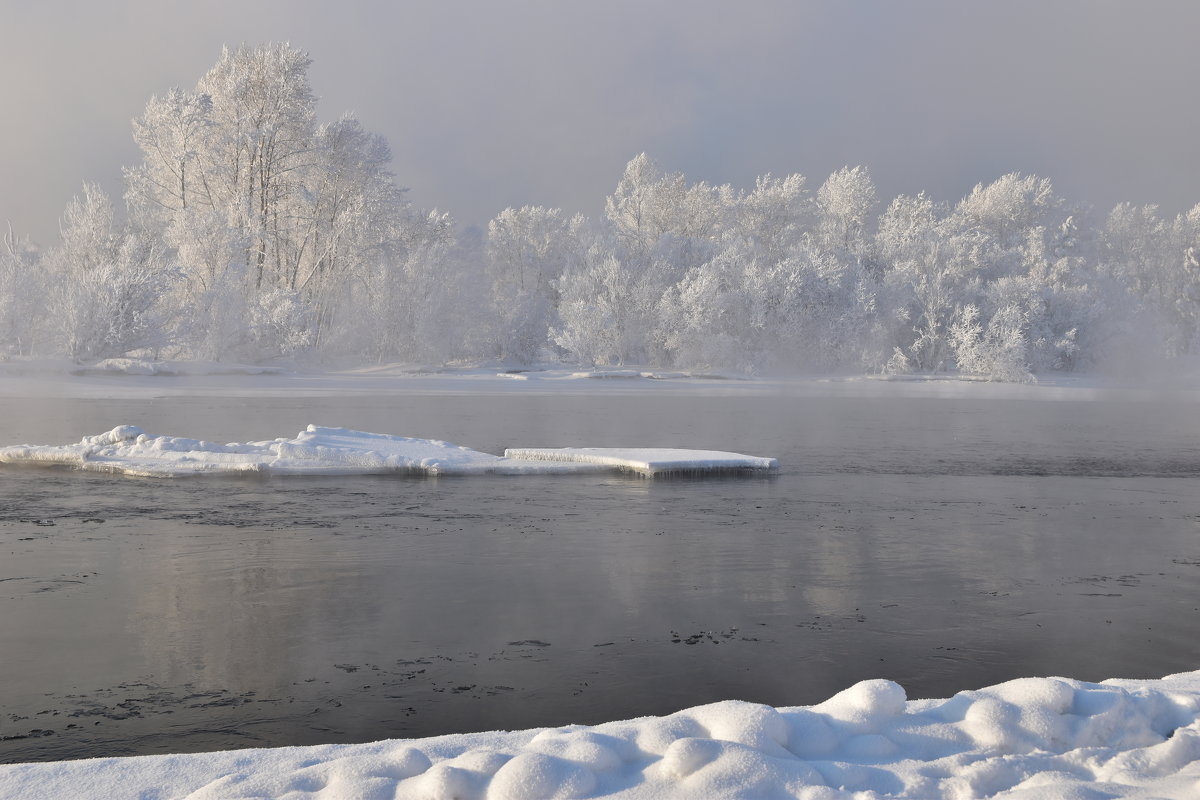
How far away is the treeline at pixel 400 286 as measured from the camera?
4788 cm

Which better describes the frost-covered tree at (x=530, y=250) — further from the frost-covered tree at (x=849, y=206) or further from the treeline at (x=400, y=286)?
the frost-covered tree at (x=849, y=206)

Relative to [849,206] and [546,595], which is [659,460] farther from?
[849,206]

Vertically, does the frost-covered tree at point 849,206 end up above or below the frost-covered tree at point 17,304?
above

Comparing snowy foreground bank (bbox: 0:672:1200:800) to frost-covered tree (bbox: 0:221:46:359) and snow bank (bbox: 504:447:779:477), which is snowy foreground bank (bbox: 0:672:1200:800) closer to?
snow bank (bbox: 504:447:779:477)

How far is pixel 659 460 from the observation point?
18219mm

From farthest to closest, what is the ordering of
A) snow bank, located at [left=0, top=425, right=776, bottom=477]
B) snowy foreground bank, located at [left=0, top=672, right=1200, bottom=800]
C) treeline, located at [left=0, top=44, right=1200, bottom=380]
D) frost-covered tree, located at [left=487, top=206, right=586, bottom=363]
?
1. frost-covered tree, located at [left=487, top=206, right=586, bottom=363]
2. treeline, located at [left=0, top=44, right=1200, bottom=380]
3. snow bank, located at [left=0, top=425, right=776, bottom=477]
4. snowy foreground bank, located at [left=0, top=672, right=1200, bottom=800]

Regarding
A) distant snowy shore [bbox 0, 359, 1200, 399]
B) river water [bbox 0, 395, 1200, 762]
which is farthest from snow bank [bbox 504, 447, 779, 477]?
distant snowy shore [bbox 0, 359, 1200, 399]

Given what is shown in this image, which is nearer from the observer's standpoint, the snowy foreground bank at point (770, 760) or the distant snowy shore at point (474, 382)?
the snowy foreground bank at point (770, 760)

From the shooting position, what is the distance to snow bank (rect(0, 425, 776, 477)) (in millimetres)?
17484

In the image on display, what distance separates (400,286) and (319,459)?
36.5 meters

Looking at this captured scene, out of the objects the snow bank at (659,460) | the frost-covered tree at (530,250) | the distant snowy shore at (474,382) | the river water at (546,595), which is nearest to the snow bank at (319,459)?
the snow bank at (659,460)

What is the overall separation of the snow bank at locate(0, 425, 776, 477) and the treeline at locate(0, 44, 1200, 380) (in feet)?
91.6

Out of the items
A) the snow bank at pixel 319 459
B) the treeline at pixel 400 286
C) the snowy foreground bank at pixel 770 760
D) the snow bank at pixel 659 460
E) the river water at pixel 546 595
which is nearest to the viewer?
the snowy foreground bank at pixel 770 760

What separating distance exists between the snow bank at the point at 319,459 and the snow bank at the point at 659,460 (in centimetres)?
2
